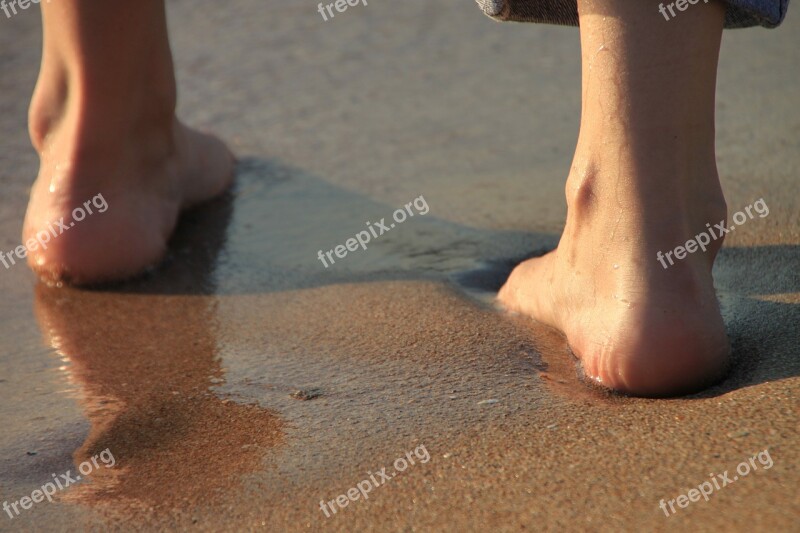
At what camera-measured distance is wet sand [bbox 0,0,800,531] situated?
1173mm

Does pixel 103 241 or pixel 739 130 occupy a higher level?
pixel 103 241

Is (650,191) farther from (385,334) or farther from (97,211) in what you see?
(97,211)

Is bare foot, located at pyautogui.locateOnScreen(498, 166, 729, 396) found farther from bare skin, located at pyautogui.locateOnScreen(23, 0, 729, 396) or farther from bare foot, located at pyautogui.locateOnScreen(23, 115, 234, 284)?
bare foot, located at pyautogui.locateOnScreen(23, 115, 234, 284)

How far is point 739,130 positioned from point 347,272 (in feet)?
3.68

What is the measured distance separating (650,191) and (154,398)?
809 mm

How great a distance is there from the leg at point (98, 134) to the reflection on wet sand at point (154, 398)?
0.07m

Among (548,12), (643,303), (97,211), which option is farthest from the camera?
(97,211)

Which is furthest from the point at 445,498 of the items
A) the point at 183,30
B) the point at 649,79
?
the point at 183,30

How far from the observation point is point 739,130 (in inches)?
95.4

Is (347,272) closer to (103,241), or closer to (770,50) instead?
(103,241)

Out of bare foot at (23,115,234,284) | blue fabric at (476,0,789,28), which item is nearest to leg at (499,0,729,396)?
blue fabric at (476,0,789,28)

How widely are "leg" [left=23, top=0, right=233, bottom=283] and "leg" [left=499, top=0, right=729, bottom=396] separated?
0.99 metres

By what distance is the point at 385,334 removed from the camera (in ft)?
5.43

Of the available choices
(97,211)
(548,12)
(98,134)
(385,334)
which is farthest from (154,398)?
(548,12)
